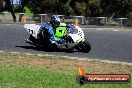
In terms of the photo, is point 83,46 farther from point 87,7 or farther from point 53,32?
point 87,7

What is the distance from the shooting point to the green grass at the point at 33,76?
9.18 metres

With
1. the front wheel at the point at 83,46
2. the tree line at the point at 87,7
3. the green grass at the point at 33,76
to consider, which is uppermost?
the green grass at the point at 33,76

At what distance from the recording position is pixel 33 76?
10.2 m

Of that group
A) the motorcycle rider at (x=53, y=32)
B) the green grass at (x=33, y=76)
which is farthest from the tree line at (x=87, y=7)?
the green grass at (x=33, y=76)

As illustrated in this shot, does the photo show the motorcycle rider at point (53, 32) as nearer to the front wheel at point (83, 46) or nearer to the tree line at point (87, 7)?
the front wheel at point (83, 46)

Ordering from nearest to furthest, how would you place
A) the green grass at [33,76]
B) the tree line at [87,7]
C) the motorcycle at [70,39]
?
the green grass at [33,76], the motorcycle at [70,39], the tree line at [87,7]

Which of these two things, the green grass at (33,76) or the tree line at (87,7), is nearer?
the green grass at (33,76)

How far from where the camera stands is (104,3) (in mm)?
58500

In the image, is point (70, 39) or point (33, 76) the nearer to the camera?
point (33, 76)

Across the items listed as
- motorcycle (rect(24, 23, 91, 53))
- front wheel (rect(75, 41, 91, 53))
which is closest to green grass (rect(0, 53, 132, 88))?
motorcycle (rect(24, 23, 91, 53))

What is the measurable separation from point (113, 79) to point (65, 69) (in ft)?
20.6

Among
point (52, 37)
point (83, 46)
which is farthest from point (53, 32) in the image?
point (83, 46)

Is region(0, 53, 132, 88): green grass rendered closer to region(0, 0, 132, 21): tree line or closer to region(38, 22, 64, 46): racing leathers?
region(38, 22, 64, 46): racing leathers

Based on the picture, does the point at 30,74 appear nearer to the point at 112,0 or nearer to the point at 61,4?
the point at 112,0
